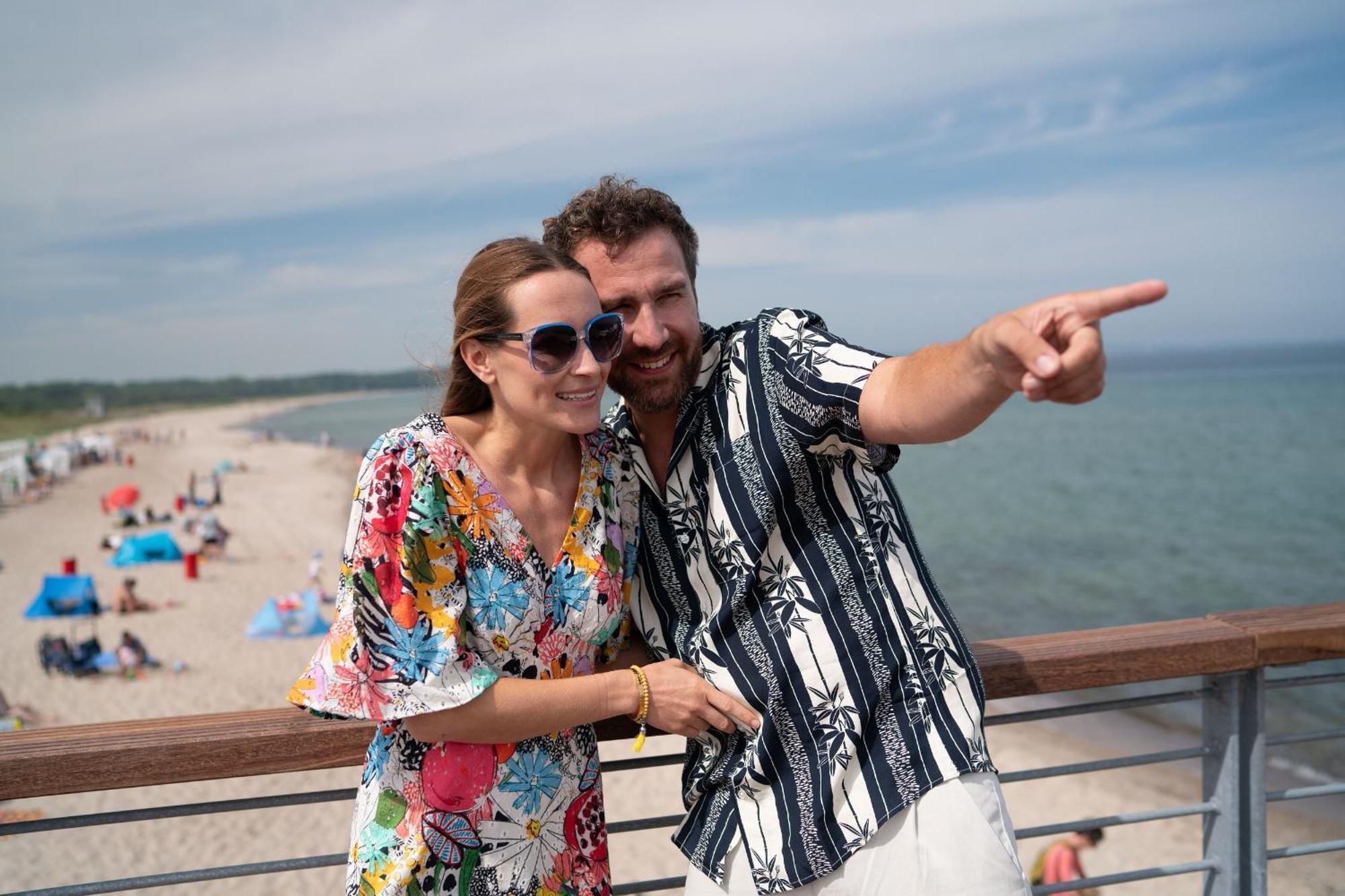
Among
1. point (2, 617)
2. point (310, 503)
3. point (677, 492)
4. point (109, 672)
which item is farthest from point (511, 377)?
point (310, 503)

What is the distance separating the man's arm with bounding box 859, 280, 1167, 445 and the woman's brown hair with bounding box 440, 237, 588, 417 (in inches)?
25.6

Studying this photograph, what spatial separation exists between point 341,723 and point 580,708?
48cm

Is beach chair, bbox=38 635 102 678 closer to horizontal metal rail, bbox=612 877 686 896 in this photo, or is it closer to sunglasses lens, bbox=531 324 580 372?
horizontal metal rail, bbox=612 877 686 896

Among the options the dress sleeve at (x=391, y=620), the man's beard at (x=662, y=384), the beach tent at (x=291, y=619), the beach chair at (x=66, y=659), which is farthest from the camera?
the beach tent at (x=291, y=619)

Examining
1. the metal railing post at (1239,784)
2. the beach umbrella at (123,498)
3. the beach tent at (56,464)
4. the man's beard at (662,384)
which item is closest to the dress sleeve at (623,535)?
the man's beard at (662,384)

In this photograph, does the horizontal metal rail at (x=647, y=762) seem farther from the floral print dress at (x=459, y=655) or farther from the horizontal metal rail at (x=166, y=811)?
the horizontal metal rail at (x=166, y=811)

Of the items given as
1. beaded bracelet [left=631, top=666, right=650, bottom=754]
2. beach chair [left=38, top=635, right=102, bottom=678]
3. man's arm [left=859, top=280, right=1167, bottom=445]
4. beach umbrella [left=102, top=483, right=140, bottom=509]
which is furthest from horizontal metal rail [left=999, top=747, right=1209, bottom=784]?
beach umbrella [left=102, top=483, right=140, bottom=509]

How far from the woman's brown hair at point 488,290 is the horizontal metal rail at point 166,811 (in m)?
0.76

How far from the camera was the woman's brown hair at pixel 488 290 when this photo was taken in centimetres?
186

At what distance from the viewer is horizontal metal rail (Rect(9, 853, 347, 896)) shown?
1.78 metres

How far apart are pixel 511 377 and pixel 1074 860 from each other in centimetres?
644

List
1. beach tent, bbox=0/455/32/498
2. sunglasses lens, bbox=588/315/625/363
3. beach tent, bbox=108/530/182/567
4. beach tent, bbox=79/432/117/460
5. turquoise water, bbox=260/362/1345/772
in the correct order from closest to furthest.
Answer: sunglasses lens, bbox=588/315/625/363 < beach tent, bbox=108/530/182/567 < turquoise water, bbox=260/362/1345/772 < beach tent, bbox=0/455/32/498 < beach tent, bbox=79/432/117/460

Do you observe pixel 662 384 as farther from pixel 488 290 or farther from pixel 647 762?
pixel 647 762

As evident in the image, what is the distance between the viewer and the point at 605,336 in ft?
6.23
